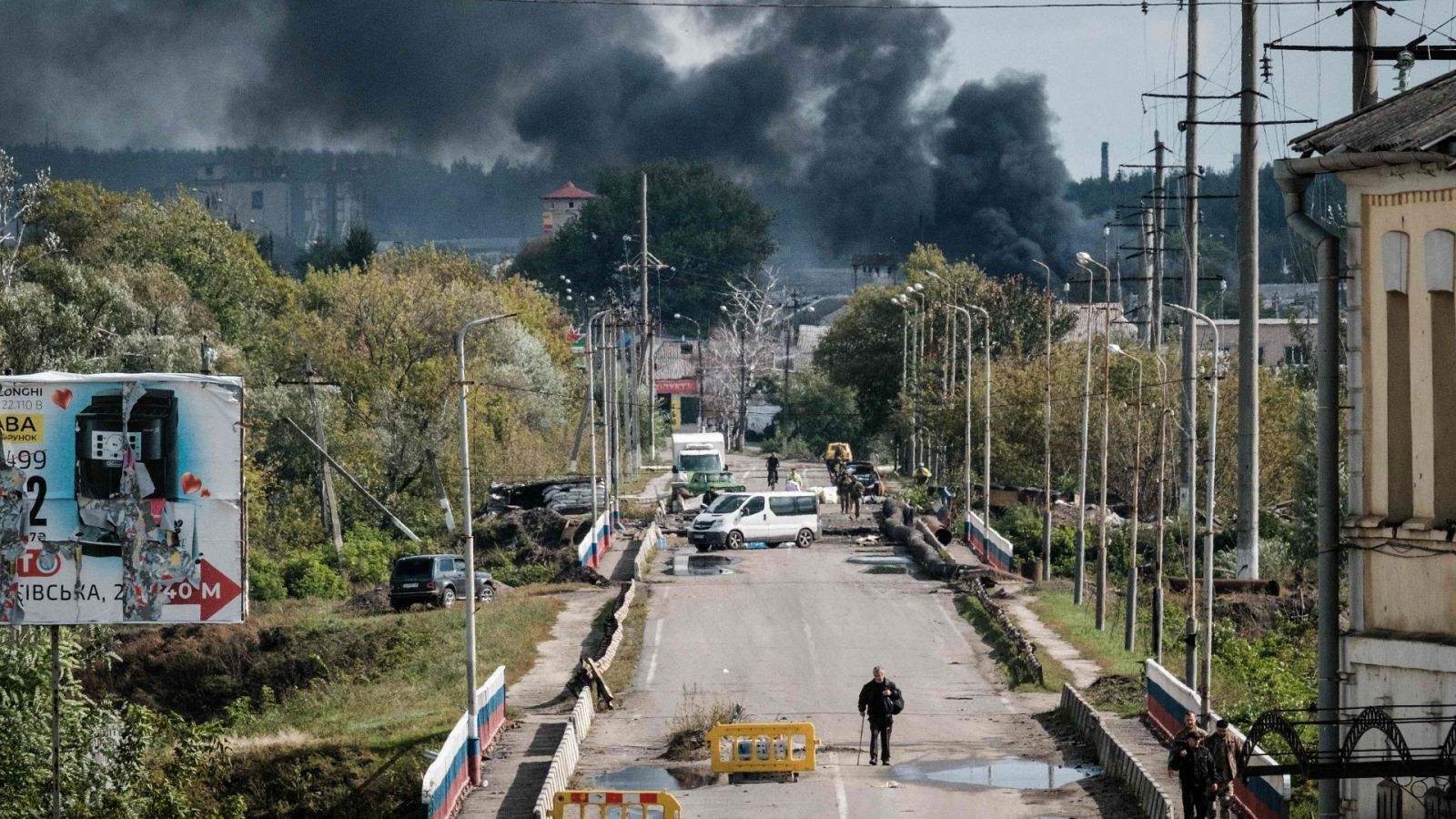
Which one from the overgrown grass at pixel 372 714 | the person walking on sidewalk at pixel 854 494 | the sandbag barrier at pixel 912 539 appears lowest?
the overgrown grass at pixel 372 714

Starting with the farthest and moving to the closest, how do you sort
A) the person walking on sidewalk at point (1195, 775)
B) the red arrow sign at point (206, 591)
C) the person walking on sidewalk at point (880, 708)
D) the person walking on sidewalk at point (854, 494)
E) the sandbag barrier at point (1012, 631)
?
the person walking on sidewalk at point (854, 494) → the sandbag barrier at point (1012, 631) → the person walking on sidewalk at point (880, 708) → the red arrow sign at point (206, 591) → the person walking on sidewalk at point (1195, 775)

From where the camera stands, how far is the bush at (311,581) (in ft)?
→ 193

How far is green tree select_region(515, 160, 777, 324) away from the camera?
6594 inches

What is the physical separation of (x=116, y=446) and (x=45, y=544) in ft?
5.31

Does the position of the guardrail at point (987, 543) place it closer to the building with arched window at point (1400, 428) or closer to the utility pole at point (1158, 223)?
the utility pole at point (1158, 223)

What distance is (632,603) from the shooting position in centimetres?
4350

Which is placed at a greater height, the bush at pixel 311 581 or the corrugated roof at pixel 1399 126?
the corrugated roof at pixel 1399 126

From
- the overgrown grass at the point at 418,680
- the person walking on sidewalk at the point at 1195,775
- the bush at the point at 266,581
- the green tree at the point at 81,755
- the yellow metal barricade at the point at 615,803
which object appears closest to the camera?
the person walking on sidewalk at the point at 1195,775

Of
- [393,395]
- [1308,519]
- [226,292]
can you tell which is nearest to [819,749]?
[1308,519]

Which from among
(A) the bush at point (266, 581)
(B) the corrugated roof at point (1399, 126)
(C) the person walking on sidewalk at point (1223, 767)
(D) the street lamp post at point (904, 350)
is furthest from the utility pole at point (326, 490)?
(B) the corrugated roof at point (1399, 126)

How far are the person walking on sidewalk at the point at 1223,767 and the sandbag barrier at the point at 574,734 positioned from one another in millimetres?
7758

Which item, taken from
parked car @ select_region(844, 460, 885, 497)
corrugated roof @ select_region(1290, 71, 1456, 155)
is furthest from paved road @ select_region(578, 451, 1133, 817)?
parked car @ select_region(844, 460, 885, 497)

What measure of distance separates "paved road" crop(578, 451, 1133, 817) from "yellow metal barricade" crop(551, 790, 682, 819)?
56.1 inches

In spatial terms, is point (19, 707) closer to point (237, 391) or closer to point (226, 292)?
point (237, 391)
